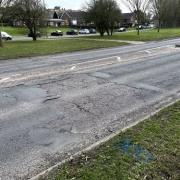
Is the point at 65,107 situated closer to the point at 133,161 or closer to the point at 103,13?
the point at 133,161

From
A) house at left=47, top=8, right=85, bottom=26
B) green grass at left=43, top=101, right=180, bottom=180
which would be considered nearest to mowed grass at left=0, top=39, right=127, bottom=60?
green grass at left=43, top=101, right=180, bottom=180

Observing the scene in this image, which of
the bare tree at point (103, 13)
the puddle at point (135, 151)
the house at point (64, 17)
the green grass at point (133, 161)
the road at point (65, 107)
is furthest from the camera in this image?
the house at point (64, 17)

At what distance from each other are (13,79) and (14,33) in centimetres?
5850

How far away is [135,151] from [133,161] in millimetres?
390

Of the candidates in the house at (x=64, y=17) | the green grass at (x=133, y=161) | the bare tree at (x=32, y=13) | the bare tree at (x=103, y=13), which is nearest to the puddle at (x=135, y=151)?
the green grass at (x=133, y=161)

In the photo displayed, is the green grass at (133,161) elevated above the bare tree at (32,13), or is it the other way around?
the bare tree at (32,13)

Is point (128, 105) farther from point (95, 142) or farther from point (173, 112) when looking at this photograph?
point (95, 142)

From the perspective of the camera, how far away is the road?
5168 millimetres

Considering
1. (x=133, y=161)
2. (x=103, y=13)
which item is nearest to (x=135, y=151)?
(x=133, y=161)

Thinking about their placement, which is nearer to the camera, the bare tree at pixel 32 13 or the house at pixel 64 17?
the bare tree at pixel 32 13

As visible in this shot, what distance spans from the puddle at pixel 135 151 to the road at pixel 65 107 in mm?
681

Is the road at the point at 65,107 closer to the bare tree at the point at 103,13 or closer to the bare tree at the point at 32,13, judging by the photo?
the bare tree at the point at 32,13

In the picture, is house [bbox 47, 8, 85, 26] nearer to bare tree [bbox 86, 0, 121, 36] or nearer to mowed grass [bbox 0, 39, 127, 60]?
bare tree [bbox 86, 0, 121, 36]

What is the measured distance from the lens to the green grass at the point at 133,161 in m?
4.25
